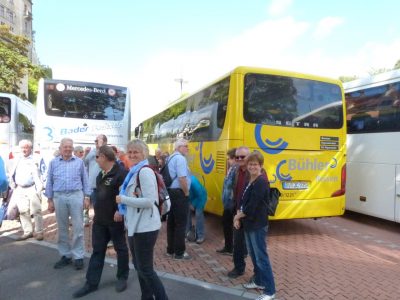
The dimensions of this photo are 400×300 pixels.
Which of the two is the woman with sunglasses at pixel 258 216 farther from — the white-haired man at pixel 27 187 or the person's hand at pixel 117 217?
the white-haired man at pixel 27 187

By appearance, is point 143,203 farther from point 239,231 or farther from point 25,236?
point 25,236

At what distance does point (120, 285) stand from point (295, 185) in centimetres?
368

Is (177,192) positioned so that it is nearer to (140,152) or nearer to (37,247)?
(140,152)

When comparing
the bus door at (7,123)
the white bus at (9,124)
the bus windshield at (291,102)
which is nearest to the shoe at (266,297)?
the bus windshield at (291,102)

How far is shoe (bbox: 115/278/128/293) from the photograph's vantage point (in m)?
4.22

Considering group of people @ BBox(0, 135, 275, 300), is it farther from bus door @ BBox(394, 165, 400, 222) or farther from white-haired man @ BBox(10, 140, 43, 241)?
bus door @ BBox(394, 165, 400, 222)

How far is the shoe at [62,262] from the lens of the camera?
497 centimetres

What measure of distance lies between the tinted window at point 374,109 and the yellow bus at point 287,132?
1299 mm

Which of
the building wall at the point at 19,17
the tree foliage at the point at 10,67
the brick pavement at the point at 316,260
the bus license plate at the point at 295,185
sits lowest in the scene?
the brick pavement at the point at 316,260

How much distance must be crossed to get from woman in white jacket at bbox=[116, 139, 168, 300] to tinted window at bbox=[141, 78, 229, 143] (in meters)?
3.43

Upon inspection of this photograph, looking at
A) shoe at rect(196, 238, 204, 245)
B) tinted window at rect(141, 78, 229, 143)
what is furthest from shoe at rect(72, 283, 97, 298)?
tinted window at rect(141, 78, 229, 143)

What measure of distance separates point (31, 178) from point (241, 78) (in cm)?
396

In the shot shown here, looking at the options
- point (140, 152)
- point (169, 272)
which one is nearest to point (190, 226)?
point (169, 272)

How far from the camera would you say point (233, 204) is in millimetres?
5281
